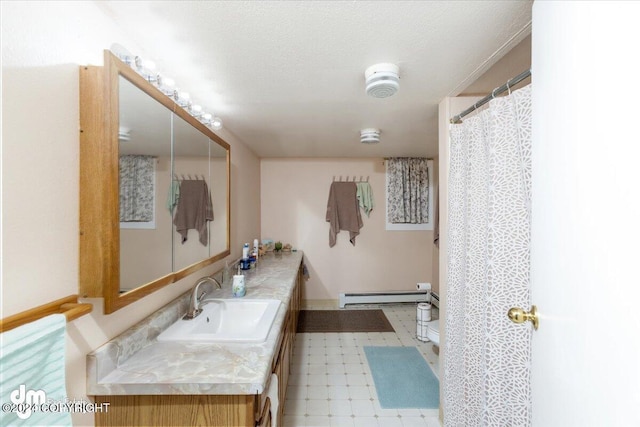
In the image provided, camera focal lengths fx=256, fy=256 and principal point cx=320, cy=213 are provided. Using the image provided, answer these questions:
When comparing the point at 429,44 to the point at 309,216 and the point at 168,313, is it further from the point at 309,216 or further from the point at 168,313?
the point at 309,216

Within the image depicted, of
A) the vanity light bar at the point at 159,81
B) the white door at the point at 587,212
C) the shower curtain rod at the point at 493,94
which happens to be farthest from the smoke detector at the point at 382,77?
the vanity light bar at the point at 159,81

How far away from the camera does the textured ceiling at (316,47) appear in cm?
93

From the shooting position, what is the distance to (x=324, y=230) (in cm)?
382

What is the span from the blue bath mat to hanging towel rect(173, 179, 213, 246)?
1831 millimetres

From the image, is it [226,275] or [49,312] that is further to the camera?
[226,275]

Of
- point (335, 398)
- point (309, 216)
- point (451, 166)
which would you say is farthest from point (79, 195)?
point (309, 216)

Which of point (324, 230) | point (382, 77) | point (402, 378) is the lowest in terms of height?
point (402, 378)

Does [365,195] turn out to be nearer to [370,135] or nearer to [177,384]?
[370,135]

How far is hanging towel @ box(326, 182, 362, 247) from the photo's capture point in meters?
3.74

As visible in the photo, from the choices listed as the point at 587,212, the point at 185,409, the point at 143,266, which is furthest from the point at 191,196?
the point at 587,212

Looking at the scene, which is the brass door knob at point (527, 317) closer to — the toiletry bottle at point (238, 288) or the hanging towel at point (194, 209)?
the toiletry bottle at point (238, 288)

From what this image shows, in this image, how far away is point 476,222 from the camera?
1.33 m

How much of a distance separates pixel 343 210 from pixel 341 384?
219cm

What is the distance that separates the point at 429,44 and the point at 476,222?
34.8 inches
